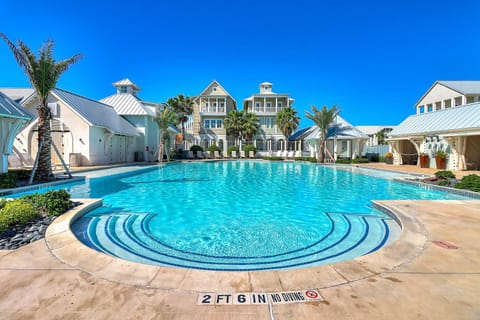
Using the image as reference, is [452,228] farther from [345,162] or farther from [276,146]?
[276,146]

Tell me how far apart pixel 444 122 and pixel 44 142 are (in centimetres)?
2617

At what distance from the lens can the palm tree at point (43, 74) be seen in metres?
11.2

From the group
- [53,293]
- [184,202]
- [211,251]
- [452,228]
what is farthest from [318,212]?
[53,293]

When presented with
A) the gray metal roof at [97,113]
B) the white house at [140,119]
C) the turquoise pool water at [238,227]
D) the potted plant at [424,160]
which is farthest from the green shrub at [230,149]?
the turquoise pool water at [238,227]

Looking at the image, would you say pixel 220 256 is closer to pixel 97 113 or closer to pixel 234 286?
pixel 234 286

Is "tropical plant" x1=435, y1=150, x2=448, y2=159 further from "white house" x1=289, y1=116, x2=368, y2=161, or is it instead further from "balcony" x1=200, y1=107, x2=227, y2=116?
"balcony" x1=200, y1=107, x2=227, y2=116

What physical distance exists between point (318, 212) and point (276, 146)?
3266 centimetres

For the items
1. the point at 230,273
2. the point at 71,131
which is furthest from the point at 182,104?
the point at 230,273

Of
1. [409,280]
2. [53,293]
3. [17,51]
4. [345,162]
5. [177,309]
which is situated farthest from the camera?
[345,162]

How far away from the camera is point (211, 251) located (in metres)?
5.00

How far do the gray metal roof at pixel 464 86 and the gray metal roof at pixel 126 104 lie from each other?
116 ft

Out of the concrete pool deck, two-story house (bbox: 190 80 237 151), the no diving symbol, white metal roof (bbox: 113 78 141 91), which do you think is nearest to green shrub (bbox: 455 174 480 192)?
the concrete pool deck

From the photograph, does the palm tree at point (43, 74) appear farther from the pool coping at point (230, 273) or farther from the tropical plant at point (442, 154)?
the tropical plant at point (442, 154)

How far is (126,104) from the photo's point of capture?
93.8 feet
